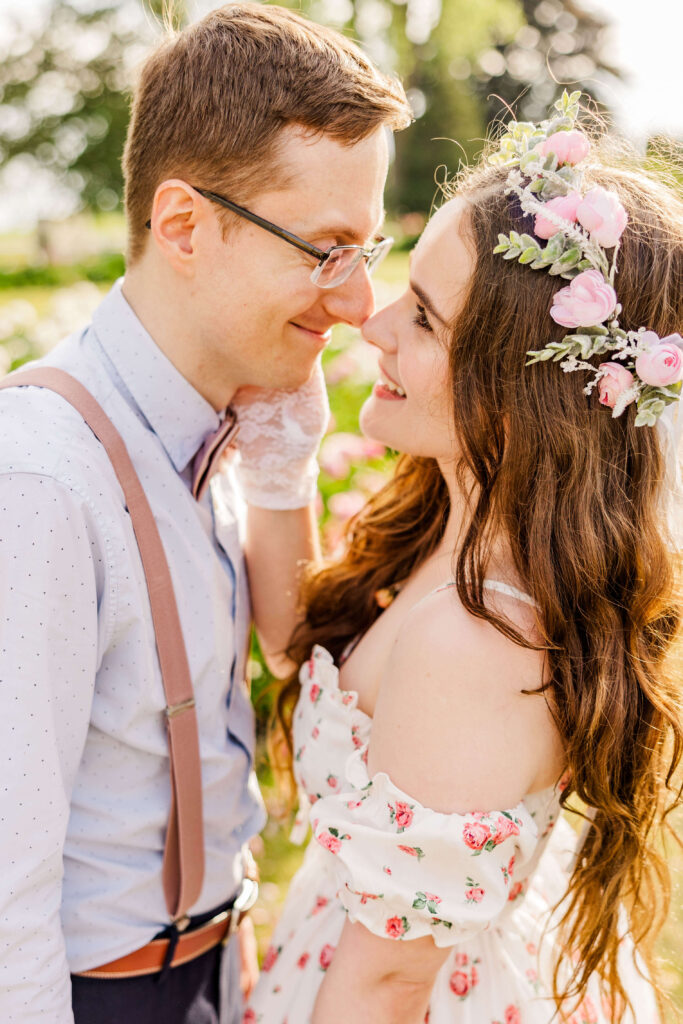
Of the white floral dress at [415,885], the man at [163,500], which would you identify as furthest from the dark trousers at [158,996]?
the white floral dress at [415,885]

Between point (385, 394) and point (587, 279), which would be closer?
point (587, 279)

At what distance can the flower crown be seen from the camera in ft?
5.12

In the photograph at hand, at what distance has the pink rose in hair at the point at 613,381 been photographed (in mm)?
1588

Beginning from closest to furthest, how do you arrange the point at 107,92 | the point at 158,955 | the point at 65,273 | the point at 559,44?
the point at 158,955 → the point at 65,273 → the point at 107,92 → the point at 559,44

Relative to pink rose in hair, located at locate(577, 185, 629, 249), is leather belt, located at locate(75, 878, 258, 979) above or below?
below

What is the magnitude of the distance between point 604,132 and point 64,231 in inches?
997

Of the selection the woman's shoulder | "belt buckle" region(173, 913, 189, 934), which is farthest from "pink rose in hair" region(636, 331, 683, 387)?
"belt buckle" region(173, 913, 189, 934)

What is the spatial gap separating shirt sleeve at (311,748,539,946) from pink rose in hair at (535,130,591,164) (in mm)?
1225

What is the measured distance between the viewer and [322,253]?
1.99 metres

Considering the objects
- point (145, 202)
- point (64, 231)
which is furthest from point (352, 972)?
point (64, 231)

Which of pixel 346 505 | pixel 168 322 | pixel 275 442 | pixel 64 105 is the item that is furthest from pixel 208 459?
pixel 64 105

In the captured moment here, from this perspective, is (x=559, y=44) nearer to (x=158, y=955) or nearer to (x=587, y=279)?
(x=587, y=279)

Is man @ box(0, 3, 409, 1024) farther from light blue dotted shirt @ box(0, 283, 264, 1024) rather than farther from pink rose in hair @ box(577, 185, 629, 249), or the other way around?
pink rose in hair @ box(577, 185, 629, 249)

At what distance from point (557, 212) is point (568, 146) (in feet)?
0.52
